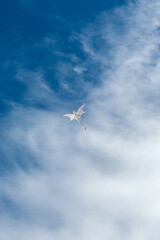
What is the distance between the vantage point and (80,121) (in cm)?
18588

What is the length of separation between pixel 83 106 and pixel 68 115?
31.8 ft

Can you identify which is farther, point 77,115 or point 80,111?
point 77,115

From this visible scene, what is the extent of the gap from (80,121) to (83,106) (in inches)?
327

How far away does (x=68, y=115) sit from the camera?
18662 centimetres

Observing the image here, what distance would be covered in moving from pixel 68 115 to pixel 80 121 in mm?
7188

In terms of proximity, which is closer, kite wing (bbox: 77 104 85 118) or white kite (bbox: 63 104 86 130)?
kite wing (bbox: 77 104 85 118)

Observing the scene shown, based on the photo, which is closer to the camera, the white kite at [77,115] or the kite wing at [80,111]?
the kite wing at [80,111]

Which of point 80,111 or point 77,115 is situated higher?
point 80,111
